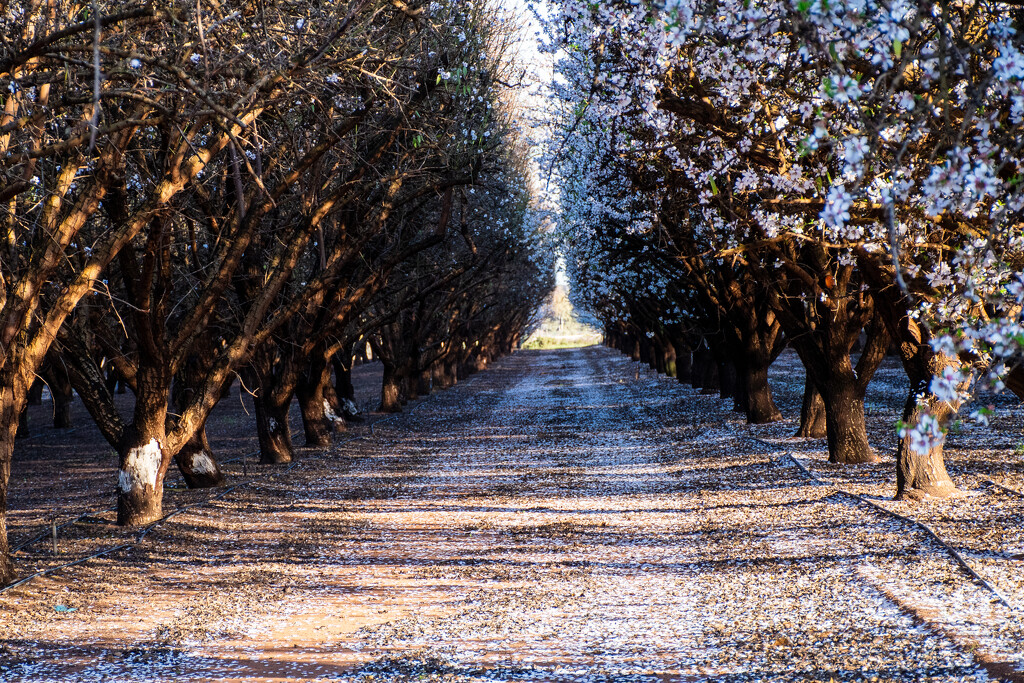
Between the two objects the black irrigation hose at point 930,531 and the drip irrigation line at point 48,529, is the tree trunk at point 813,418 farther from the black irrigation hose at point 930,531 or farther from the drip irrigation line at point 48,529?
the drip irrigation line at point 48,529

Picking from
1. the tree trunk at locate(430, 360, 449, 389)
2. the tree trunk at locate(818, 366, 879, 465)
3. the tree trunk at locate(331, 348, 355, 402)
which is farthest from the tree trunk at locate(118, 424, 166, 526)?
the tree trunk at locate(430, 360, 449, 389)

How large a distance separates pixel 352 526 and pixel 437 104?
6.81 meters

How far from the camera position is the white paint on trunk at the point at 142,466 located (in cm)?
1269

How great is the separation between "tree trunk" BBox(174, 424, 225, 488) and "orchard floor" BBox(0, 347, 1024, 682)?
2.45 ft

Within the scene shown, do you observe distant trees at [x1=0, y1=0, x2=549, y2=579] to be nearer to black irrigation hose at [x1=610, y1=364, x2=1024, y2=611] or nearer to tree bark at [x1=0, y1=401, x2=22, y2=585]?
tree bark at [x1=0, y1=401, x2=22, y2=585]

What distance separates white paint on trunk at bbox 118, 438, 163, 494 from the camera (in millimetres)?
12688

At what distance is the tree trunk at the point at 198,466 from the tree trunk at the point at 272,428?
3545 millimetres

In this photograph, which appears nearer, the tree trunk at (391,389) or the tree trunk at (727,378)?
the tree trunk at (727,378)

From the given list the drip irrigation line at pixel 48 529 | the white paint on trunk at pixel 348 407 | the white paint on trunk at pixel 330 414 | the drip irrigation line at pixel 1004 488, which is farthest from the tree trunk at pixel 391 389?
the drip irrigation line at pixel 1004 488

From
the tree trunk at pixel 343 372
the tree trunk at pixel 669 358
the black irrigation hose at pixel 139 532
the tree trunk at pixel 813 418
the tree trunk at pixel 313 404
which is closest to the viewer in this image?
the black irrigation hose at pixel 139 532

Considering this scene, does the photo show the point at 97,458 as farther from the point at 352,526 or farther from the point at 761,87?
the point at 761,87

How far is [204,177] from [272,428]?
22.6 ft

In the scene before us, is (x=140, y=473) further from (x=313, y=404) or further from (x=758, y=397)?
Result: (x=758, y=397)

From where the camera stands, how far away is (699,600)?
8586 millimetres
